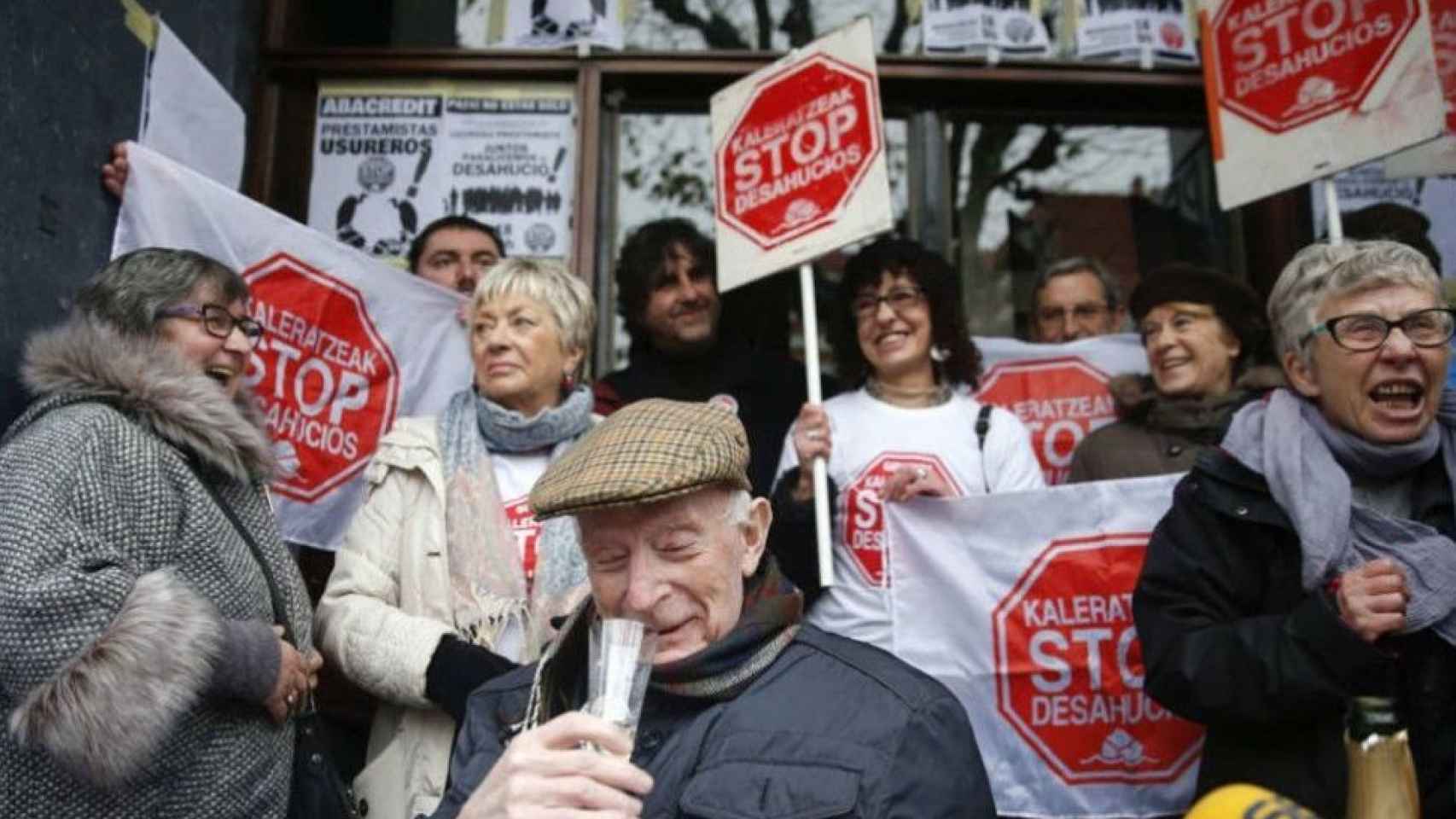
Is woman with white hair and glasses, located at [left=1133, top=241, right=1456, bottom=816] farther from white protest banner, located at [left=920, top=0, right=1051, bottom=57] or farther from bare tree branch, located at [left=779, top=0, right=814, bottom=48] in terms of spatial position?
bare tree branch, located at [left=779, top=0, right=814, bottom=48]

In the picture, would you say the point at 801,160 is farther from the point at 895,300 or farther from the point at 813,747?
the point at 813,747

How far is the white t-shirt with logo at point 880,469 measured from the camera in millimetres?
3613

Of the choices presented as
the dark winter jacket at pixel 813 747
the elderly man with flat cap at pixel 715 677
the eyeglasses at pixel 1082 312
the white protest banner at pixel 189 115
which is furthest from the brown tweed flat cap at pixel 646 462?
the eyeglasses at pixel 1082 312

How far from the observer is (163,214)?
3.81 meters

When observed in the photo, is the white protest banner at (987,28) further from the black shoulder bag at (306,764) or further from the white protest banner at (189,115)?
the black shoulder bag at (306,764)

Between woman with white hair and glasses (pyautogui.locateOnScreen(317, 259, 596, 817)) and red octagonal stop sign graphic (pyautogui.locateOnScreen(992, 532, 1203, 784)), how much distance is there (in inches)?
49.2

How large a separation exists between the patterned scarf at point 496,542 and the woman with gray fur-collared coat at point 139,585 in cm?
44

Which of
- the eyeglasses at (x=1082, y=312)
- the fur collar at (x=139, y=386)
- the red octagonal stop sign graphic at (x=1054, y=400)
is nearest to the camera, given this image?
the fur collar at (x=139, y=386)

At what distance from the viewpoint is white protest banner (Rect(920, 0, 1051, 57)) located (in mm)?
5477

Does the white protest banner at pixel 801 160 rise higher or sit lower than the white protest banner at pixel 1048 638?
higher

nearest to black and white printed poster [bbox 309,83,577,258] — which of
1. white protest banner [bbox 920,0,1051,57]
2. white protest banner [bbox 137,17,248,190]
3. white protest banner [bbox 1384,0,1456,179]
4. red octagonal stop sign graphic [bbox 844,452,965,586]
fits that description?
white protest banner [bbox 137,17,248,190]

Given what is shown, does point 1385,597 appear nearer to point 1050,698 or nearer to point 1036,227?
point 1050,698

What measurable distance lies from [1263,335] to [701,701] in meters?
2.77

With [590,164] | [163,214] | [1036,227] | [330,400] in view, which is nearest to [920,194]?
[1036,227]
